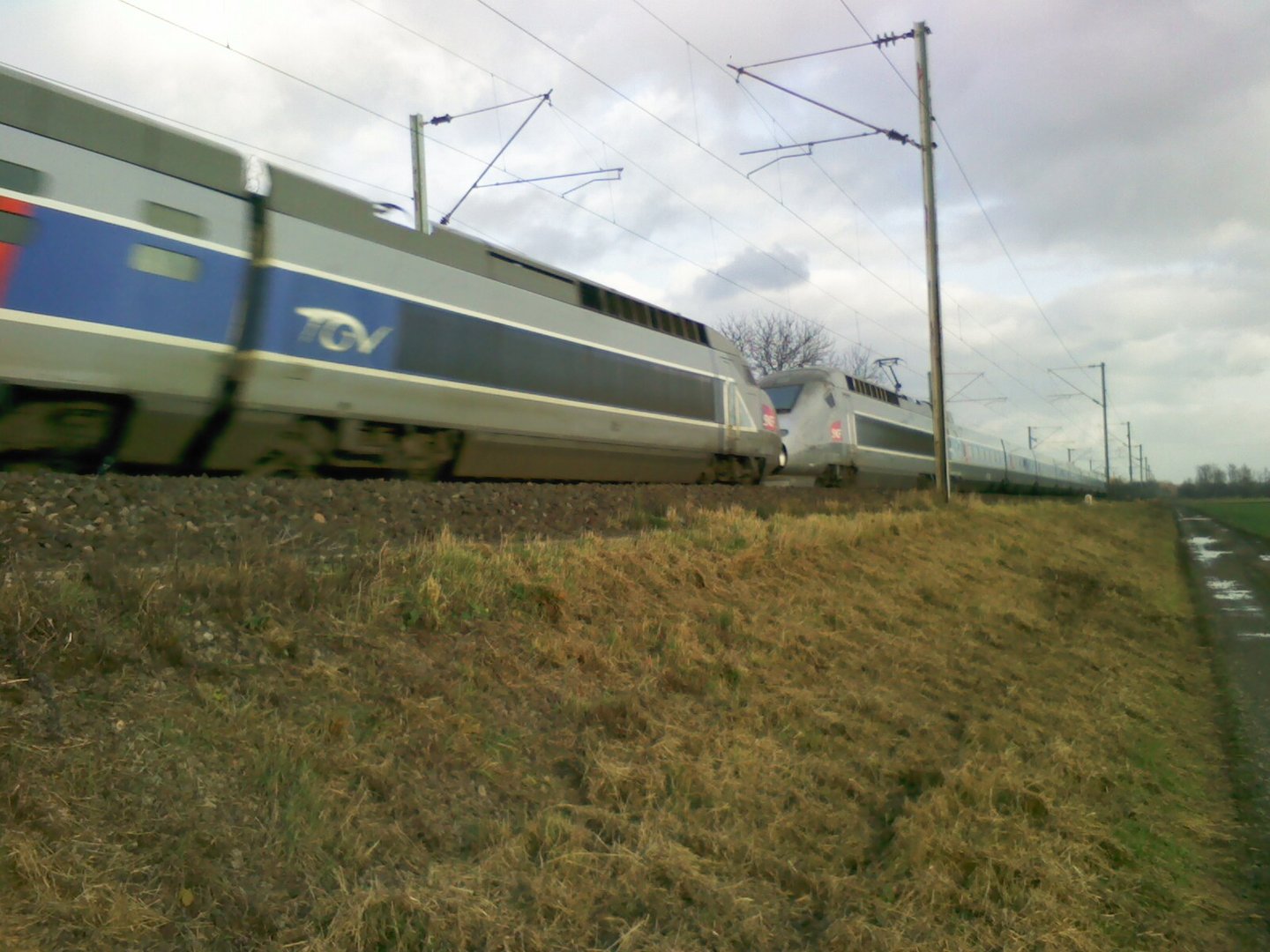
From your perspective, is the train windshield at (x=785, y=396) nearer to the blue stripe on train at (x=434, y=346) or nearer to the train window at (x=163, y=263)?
the blue stripe on train at (x=434, y=346)

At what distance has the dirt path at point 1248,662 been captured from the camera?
5.79 metres

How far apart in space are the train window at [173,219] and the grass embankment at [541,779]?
321 cm

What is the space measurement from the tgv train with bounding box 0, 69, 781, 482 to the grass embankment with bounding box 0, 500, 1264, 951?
8.43 feet

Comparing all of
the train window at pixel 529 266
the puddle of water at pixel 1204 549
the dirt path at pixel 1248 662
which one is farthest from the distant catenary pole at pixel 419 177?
the puddle of water at pixel 1204 549

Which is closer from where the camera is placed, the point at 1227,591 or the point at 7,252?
the point at 7,252

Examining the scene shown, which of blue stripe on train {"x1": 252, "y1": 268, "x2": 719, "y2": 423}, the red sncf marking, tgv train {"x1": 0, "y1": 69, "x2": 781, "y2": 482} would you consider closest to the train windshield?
blue stripe on train {"x1": 252, "y1": 268, "x2": 719, "y2": 423}

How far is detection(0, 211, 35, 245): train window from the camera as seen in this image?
20.4 ft

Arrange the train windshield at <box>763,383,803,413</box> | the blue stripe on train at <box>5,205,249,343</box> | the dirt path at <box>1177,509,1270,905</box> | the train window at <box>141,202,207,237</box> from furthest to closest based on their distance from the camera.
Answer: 1. the train windshield at <box>763,383,803,413</box>
2. the train window at <box>141,202,207,237</box>
3. the blue stripe on train at <box>5,205,249,343</box>
4. the dirt path at <box>1177,509,1270,905</box>

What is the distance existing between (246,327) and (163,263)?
2.88ft

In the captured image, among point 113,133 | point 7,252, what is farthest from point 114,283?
point 113,133

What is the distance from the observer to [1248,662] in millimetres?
10984

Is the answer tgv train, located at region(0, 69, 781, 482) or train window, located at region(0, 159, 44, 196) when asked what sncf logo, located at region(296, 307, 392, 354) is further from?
train window, located at region(0, 159, 44, 196)

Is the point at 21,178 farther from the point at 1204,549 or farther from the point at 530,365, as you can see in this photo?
the point at 1204,549

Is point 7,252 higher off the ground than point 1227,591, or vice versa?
point 7,252
